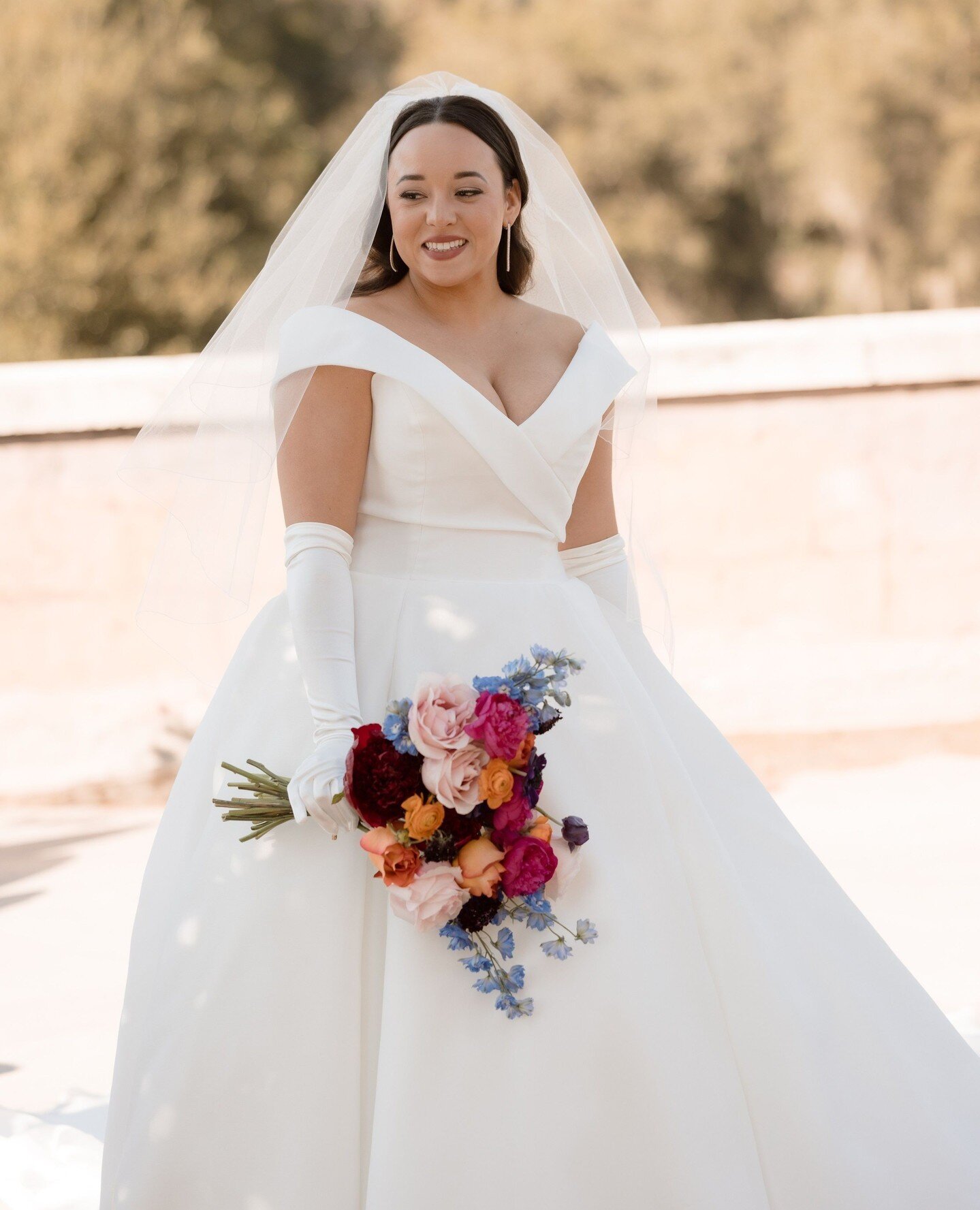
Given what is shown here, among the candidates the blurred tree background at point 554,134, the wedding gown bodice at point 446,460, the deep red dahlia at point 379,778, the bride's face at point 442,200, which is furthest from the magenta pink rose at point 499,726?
the blurred tree background at point 554,134

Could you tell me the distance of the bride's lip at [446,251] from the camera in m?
2.36

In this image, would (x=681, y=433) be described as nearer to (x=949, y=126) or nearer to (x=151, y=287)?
(x=151, y=287)

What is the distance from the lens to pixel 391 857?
6.38 ft

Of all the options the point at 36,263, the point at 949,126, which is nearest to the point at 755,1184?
the point at 36,263

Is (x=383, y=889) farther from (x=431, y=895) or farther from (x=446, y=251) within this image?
(x=446, y=251)

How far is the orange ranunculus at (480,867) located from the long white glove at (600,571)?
2.58ft

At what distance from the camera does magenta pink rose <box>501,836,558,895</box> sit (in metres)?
1.95

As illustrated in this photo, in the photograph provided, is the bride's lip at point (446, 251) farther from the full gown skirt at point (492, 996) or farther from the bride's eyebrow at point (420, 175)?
the full gown skirt at point (492, 996)

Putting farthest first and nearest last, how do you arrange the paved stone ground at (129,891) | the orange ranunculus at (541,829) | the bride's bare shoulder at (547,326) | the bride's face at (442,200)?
the paved stone ground at (129,891), the bride's bare shoulder at (547,326), the bride's face at (442,200), the orange ranunculus at (541,829)

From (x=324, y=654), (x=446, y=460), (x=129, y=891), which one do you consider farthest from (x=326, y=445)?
(x=129, y=891)

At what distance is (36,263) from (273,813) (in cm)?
1542

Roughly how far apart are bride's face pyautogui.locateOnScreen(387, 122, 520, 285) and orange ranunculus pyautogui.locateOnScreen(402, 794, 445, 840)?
3.17ft

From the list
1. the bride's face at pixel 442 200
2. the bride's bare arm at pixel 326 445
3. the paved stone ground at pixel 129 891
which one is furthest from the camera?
the paved stone ground at pixel 129 891

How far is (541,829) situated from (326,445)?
0.72 meters
